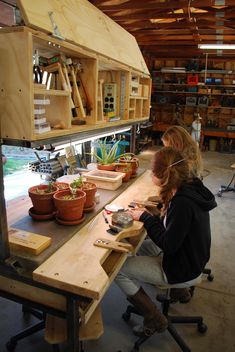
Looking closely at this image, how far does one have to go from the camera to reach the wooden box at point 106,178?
7.23ft

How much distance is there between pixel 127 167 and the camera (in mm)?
2479

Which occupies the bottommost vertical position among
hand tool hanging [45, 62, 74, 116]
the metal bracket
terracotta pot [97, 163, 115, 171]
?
terracotta pot [97, 163, 115, 171]

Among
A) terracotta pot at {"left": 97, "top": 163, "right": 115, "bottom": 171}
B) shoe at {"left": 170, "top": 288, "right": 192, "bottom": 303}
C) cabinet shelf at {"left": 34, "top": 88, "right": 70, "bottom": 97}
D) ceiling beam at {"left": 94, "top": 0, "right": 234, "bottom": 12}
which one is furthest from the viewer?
ceiling beam at {"left": 94, "top": 0, "right": 234, "bottom": 12}

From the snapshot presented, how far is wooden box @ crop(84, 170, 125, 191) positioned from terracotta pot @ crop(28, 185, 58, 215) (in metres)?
0.62

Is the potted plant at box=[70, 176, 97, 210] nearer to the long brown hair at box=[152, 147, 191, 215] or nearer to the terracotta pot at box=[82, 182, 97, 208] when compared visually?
the terracotta pot at box=[82, 182, 97, 208]

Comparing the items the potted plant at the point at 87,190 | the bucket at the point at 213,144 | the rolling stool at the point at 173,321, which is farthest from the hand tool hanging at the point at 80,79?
the bucket at the point at 213,144

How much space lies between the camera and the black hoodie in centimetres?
151

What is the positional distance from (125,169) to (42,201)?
3.37 feet

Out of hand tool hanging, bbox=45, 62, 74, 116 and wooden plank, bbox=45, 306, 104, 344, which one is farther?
hand tool hanging, bbox=45, 62, 74, 116

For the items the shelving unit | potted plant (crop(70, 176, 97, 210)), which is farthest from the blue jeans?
the shelving unit

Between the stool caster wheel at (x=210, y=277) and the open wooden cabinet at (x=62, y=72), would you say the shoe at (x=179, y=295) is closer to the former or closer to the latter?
the stool caster wheel at (x=210, y=277)

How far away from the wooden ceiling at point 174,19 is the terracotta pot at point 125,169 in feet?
9.94

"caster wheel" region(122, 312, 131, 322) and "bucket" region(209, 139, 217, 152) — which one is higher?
"bucket" region(209, 139, 217, 152)

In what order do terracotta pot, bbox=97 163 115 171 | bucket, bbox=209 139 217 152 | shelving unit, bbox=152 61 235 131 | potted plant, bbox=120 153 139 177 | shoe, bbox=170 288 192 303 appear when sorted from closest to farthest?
1. shoe, bbox=170 288 192 303
2. terracotta pot, bbox=97 163 115 171
3. potted plant, bbox=120 153 139 177
4. shelving unit, bbox=152 61 235 131
5. bucket, bbox=209 139 217 152
